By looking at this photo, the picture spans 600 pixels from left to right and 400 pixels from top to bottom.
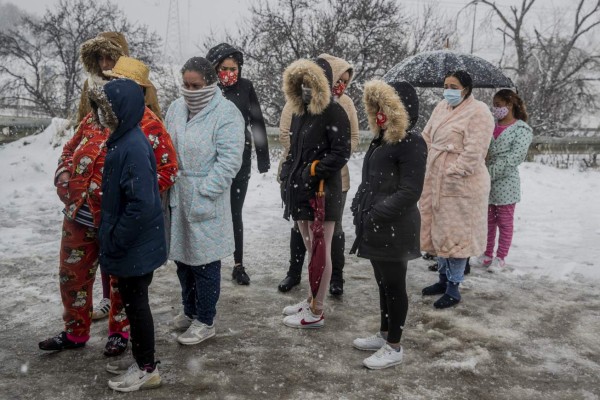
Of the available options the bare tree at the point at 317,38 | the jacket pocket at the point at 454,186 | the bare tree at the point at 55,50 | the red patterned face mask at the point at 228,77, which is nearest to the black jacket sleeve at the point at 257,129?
the red patterned face mask at the point at 228,77

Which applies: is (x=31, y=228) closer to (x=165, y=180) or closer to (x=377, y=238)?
(x=165, y=180)

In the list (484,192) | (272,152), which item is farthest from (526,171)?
(484,192)

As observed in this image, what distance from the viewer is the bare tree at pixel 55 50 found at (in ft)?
48.8

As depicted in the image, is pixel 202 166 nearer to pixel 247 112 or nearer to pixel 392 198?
pixel 392 198

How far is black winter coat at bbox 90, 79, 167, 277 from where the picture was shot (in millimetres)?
2699

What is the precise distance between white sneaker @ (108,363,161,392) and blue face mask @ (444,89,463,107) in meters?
3.10

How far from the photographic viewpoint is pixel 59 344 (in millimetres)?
3484

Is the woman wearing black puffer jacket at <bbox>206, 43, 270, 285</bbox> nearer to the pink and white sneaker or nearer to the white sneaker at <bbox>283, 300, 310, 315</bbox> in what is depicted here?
the white sneaker at <bbox>283, 300, 310, 315</bbox>

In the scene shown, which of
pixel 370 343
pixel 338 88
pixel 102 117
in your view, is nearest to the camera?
pixel 102 117

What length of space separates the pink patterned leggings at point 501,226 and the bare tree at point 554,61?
31.5ft

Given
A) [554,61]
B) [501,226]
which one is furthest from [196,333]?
[554,61]

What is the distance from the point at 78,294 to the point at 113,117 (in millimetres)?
1297

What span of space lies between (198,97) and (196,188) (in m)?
0.57

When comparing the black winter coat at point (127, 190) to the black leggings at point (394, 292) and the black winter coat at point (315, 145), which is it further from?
the black leggings at point (394, 292)
